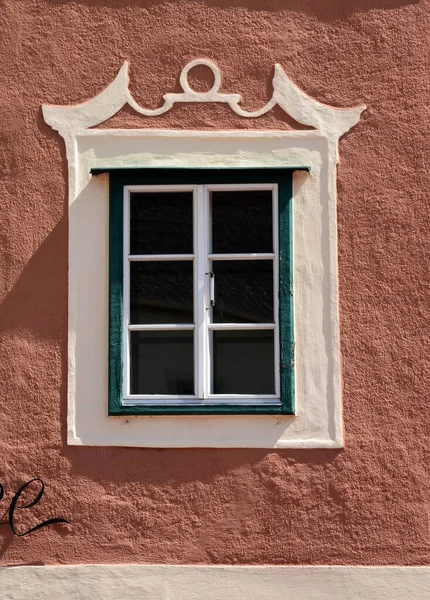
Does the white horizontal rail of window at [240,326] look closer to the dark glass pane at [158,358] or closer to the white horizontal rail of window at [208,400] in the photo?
the dark glass pane at [158,358]

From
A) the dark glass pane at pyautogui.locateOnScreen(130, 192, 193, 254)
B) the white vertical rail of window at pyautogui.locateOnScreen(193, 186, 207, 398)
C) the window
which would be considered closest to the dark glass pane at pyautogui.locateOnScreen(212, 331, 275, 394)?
the window

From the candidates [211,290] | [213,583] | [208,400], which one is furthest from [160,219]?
[213,583]

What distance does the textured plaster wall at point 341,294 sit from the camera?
6195mm

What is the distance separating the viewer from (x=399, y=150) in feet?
21.1

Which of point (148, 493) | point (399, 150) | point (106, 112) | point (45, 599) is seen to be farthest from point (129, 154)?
point (45, 599)

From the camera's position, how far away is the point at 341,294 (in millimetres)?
6332

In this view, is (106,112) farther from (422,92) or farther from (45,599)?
(45,599)

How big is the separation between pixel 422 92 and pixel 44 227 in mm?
2445

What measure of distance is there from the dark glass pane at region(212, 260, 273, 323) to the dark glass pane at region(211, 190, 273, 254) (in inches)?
4.0

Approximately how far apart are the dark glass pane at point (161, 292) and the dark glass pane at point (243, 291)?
177 millimetres

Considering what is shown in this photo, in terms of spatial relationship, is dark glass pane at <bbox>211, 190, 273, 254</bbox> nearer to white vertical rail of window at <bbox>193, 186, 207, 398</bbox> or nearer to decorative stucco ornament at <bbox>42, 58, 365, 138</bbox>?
white vertical rail of window at <bbox>193, 186, 207, 398</bbox>

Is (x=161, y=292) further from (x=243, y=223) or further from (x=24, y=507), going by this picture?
(x=24, y=507)

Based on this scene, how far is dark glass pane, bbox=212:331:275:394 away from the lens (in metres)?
6.39

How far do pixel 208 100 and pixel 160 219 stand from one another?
0.78 meters
